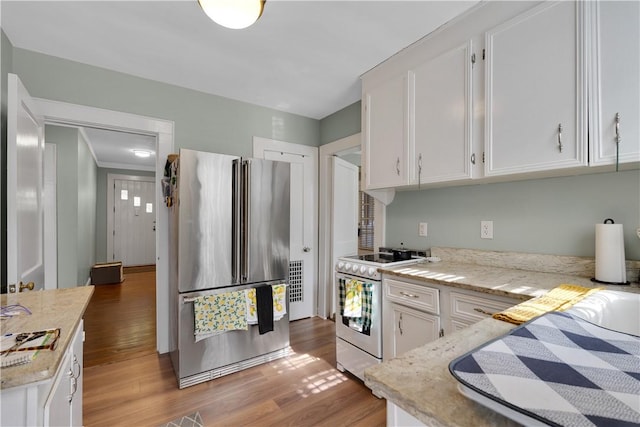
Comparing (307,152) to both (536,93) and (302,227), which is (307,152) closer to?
(302,227)

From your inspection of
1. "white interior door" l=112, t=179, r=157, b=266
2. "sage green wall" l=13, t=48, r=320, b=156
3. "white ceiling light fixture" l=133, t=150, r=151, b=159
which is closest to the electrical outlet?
"sage green wall" l=13, t=48, r=320, b=156

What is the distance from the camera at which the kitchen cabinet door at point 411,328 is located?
1.74m

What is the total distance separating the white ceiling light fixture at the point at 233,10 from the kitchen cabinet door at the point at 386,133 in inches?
49.4

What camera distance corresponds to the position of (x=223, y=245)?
2305 millimetres

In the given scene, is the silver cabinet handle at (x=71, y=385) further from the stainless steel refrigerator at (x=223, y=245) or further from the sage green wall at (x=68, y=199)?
the sage green wall at (x=68, y=199)

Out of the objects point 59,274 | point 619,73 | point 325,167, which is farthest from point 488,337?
point 59,274

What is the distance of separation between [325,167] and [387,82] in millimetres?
1427

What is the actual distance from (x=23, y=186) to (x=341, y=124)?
110 inches

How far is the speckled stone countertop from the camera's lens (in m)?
0.50

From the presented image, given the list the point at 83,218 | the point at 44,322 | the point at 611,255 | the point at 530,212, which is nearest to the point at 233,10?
the point at 44,322

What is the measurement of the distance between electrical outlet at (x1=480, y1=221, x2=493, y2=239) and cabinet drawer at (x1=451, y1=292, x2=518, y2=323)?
26.7 inches

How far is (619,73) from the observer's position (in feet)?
4.27

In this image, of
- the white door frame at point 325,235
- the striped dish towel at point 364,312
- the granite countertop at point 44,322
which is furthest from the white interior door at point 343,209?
the granite countertop at point 44,322

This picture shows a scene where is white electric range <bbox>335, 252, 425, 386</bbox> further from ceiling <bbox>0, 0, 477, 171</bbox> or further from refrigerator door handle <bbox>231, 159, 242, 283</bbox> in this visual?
ceiling <bbox>0, 0, 477, 171</bbox>
